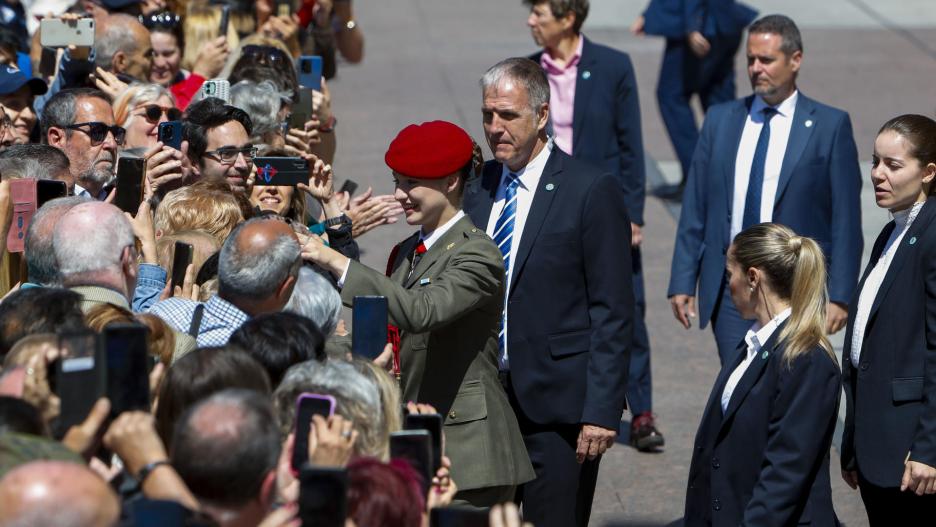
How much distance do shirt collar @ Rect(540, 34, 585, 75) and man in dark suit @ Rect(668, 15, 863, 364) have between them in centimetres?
114

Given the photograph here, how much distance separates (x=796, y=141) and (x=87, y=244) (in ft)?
10.8

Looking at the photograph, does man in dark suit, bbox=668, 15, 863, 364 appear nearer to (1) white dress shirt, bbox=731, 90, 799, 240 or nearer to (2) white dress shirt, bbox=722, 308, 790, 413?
(1) white dress shirt, bbox=731, 90, 799, 240

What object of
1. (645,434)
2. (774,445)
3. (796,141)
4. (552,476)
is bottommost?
(645,434)

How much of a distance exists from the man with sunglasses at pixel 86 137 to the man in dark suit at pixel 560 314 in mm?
1676

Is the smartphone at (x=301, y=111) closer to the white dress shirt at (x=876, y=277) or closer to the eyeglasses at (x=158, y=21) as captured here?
the eyeglasses at (x=158, y=21)

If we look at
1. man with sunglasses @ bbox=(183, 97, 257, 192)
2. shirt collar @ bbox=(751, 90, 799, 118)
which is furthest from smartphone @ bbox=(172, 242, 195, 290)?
shirt collar @ bbox=(751, 90, 799, 118)

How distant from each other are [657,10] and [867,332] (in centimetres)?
649

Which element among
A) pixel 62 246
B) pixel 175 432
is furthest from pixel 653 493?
pixel 175 432

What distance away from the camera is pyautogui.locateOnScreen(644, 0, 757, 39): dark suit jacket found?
10.9 meters

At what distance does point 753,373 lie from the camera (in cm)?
443

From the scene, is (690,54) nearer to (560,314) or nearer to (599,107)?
(599,107)

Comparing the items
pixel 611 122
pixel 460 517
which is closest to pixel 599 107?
pixel 611 122

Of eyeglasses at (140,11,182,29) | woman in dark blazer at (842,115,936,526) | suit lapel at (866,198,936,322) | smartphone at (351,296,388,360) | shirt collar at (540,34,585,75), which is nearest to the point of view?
smartphone at (351,296,388,360)

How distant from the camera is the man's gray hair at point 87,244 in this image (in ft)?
13.4
